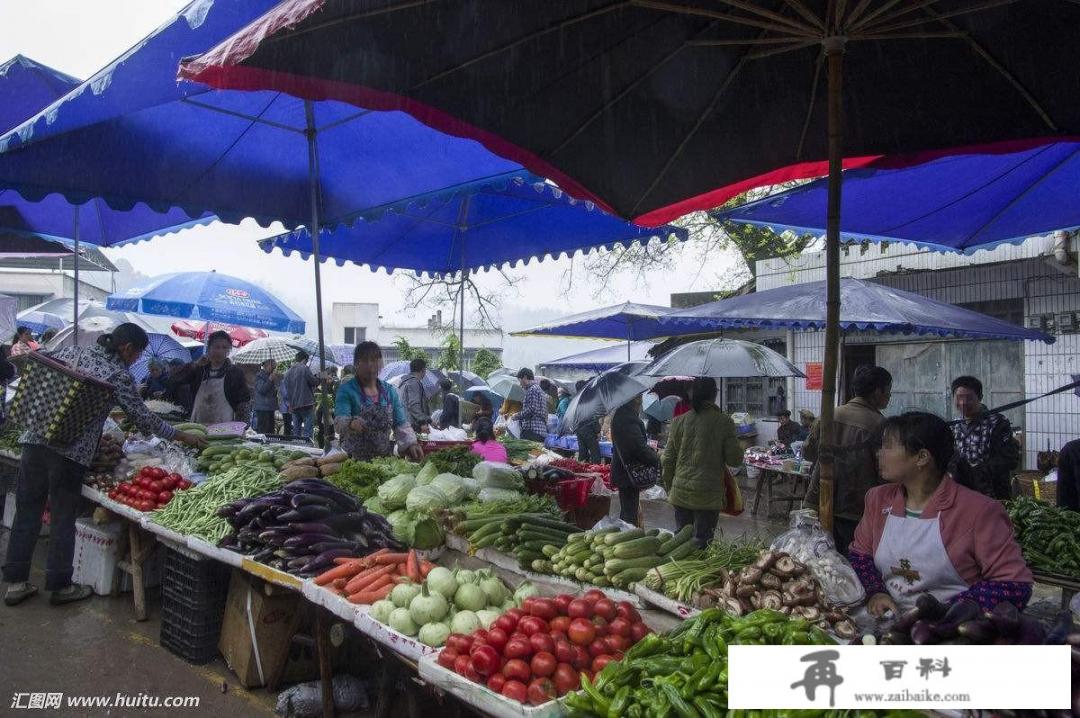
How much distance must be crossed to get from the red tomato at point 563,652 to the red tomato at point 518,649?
0.11m

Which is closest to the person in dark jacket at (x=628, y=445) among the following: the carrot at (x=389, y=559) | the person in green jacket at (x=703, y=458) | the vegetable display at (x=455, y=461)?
the person in green jacket at (x=703, y=458)

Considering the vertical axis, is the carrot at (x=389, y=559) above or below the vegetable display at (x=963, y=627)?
below

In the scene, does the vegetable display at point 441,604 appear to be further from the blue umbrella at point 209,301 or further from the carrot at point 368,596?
the blue umbrella at point 209,301

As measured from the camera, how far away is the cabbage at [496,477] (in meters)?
5.46

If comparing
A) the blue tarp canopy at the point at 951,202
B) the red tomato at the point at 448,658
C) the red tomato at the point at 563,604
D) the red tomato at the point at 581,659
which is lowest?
the red tomato at the point at 448,658

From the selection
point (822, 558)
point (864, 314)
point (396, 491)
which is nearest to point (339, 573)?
point (396, 491)

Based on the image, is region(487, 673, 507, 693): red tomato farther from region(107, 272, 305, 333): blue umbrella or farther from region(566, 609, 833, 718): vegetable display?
region(107, 272, 305, 333): blue umbrella

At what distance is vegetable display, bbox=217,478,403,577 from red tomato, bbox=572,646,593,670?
6.13 ft

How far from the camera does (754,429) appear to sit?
1464 centimetres

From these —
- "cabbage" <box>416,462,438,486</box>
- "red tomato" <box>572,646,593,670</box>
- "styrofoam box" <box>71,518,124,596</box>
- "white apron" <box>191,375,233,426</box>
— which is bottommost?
"styrofoam box" <box>71,518,124,596</box>

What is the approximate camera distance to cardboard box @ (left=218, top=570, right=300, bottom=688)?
447 cm

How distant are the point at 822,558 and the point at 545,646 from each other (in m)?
1.20

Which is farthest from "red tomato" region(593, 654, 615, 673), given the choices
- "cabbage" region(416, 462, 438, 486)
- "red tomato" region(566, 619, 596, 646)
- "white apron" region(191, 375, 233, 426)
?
"white apron" region(191, 375, 233, 426)

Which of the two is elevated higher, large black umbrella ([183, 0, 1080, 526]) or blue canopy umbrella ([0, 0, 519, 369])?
blue canopy umbrella ([0, 0, 519, 369])
